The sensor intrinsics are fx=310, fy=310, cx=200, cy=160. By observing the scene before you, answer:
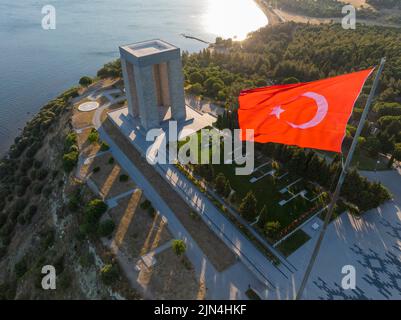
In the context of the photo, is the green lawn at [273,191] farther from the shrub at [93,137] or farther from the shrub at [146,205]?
the shrub at [93,137]

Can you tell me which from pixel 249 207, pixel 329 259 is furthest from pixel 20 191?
pixel 329 259

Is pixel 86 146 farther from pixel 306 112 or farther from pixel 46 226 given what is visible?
pixel 306 112

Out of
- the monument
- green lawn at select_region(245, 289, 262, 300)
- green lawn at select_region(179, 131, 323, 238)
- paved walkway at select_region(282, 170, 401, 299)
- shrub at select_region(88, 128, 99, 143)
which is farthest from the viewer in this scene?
shrub at select_region(88, 128, 99, 143)

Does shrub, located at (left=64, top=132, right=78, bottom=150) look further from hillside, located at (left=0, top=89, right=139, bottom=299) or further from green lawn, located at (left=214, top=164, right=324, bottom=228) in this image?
green lawn, located at (left=214, top=164, right=324, bottom=228)

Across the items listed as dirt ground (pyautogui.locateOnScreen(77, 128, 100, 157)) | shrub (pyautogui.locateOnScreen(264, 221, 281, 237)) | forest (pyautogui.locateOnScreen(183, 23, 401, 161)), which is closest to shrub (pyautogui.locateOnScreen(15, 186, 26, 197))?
dirt ground (pyautogui.locateOnScreen(77, 128, 100, 157))

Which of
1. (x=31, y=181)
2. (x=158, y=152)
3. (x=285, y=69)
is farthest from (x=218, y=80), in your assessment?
(x=31, y=181)

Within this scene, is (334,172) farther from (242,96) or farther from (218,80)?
(218,80)
